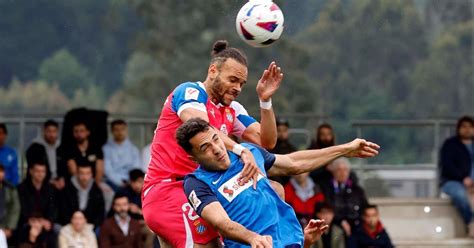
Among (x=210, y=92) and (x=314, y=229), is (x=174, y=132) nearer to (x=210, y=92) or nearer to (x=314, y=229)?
(x=210, y=92)

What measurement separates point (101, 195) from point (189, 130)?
24.3 ft

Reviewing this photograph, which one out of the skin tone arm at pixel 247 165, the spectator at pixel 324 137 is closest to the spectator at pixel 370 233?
the spectator at pixel 324 137

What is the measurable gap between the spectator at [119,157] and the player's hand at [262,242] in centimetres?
801

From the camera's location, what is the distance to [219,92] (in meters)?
9.26

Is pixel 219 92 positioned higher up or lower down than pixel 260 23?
lower down

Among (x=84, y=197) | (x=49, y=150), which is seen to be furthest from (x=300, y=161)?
(x=49, y=150)

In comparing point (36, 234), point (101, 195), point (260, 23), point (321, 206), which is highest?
point (260, 23)

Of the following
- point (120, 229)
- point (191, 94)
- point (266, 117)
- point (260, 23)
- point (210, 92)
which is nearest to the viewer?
point (191, 94)

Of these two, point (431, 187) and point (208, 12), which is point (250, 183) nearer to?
point (431, 187)

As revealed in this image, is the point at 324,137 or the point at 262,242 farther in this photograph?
the point at 324,137

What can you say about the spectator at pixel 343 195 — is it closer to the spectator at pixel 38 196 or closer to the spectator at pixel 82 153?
the spectator at pixel 82 153

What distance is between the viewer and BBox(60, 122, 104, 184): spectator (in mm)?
15852

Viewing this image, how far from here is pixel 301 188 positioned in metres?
16.2

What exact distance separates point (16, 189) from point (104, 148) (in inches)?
50.1
